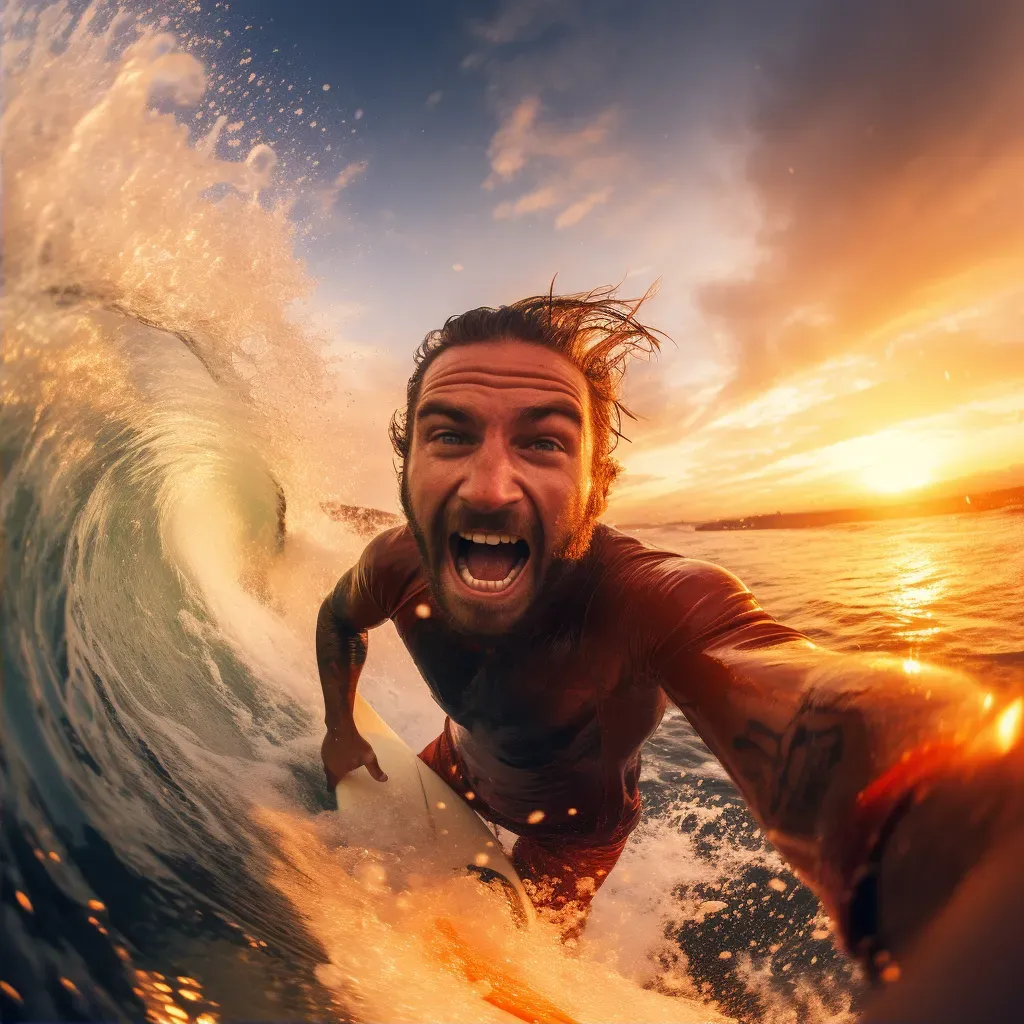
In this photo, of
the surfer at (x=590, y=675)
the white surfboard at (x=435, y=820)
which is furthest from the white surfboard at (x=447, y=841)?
the surfer at (x=590, y=675)

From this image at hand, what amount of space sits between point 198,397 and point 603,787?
12.8ft

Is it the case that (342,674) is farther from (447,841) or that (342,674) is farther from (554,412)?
(554,412)

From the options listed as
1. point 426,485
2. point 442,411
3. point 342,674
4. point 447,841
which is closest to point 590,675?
point 426,485

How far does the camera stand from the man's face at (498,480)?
1559 millimetres

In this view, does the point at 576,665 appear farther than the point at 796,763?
Yes

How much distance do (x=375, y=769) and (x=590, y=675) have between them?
1.47m

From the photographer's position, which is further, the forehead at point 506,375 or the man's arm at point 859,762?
the forehead at point 506,375

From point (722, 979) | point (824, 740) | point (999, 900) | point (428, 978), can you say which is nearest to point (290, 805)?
point (428, 978)

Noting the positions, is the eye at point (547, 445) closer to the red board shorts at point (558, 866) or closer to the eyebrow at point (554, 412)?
the eyebrow at point (554, 412)

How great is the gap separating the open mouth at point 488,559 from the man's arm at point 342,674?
0.86 meters

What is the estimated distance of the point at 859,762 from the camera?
0.65 metres

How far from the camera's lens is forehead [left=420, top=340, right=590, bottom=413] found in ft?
5.39

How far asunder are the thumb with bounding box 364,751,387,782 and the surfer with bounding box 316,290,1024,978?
0.01 metres

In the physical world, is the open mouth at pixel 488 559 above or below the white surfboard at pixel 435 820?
above
